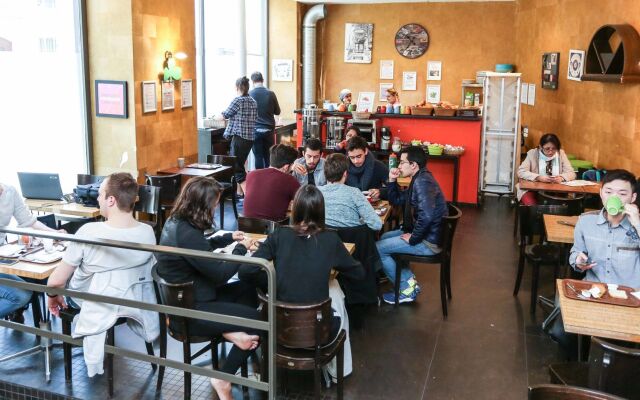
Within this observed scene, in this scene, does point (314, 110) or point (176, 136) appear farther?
point (314, 110)

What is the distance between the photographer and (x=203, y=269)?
3547 mm

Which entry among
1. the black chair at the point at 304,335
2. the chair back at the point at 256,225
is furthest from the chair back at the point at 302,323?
the chair back at the point at 256,225

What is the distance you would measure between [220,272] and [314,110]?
6398 mm

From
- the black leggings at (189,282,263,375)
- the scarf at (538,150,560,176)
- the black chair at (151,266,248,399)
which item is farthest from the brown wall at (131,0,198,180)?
the scarf at (538,150,560,176)

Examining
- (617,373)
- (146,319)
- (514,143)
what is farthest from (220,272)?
(514,143)

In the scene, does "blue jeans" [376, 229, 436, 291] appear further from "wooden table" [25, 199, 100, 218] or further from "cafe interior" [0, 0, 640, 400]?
"wooden table" [25, 199, 100, 218]

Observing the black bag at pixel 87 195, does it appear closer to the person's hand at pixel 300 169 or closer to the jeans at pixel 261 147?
the person's hand at pixel 300 169

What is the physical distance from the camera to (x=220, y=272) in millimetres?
3547

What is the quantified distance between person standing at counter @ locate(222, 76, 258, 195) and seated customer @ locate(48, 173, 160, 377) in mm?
5195

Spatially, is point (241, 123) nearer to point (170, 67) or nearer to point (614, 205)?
point (170, 67)

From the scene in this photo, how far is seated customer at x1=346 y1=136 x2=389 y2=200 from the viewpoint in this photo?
6303 millimetres

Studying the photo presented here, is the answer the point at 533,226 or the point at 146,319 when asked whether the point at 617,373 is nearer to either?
the point at 146,319

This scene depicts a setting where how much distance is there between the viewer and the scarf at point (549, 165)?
7.28 m

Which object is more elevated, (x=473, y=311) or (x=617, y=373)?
(x=617, y=373)
